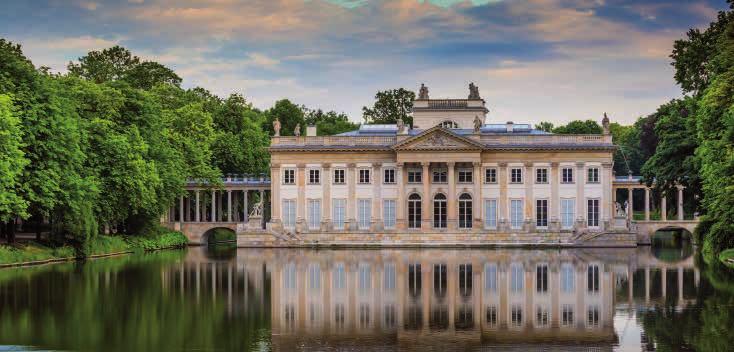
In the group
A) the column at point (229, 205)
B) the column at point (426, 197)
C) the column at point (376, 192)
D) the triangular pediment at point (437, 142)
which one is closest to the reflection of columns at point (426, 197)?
the column at point (426, 197)

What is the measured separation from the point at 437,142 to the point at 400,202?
18.4ft

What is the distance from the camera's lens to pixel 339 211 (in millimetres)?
83000

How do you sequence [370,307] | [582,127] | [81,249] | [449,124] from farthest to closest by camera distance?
1. [582,127]
2. [449,124]
3. [81,249]
4. [370,307]

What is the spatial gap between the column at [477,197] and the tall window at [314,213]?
478 inches

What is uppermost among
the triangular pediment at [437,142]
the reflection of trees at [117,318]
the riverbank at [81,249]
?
the triangular pediment at [437,142]

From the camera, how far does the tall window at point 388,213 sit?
8275 cm

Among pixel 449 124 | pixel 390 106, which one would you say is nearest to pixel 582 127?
pixel 390 106

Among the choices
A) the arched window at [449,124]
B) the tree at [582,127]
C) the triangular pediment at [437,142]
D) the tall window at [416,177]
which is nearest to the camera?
the triangular pediment at [437,142]

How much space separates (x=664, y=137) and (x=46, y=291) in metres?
40.5

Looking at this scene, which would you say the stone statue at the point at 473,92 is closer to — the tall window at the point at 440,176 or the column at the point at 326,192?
the tall window at the point at 440,176

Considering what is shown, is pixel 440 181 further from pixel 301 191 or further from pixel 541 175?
pixel 301 191

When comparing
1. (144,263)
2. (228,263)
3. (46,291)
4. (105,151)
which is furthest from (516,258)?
(46,291)

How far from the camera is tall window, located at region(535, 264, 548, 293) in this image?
1534 inches

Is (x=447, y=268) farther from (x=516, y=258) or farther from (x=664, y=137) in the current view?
(x=664, y=137)
